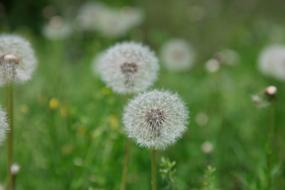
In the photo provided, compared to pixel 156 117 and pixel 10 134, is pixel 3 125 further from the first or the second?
pixel 156 117

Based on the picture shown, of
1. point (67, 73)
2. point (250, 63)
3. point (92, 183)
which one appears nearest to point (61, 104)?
point (92, 183)

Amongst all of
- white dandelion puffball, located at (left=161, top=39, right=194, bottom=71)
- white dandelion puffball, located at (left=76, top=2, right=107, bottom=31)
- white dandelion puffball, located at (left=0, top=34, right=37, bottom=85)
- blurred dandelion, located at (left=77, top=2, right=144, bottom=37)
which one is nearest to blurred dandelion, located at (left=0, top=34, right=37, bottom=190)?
white dandelion puffball, located at (left=0, top=34, right=37, bottom=85)

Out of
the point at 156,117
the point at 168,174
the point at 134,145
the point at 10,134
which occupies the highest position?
the point at 156,117

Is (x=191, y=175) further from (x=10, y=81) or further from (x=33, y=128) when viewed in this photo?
(x=10, y=81)

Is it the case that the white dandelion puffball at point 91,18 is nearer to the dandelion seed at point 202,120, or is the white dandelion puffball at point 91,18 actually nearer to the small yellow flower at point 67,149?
the dandelion seed at point 202,120

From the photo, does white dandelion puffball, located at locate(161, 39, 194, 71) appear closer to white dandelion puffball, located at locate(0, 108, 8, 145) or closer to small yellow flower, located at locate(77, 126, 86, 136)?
small yellow flower, located at locate(77, 126, 86, 136)

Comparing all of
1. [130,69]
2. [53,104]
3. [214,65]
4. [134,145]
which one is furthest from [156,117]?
[214,65]

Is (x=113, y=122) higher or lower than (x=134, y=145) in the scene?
higher

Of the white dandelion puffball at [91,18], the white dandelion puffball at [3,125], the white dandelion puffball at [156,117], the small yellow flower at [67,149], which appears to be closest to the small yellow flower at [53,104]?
the small yellow flower at [67,149]
